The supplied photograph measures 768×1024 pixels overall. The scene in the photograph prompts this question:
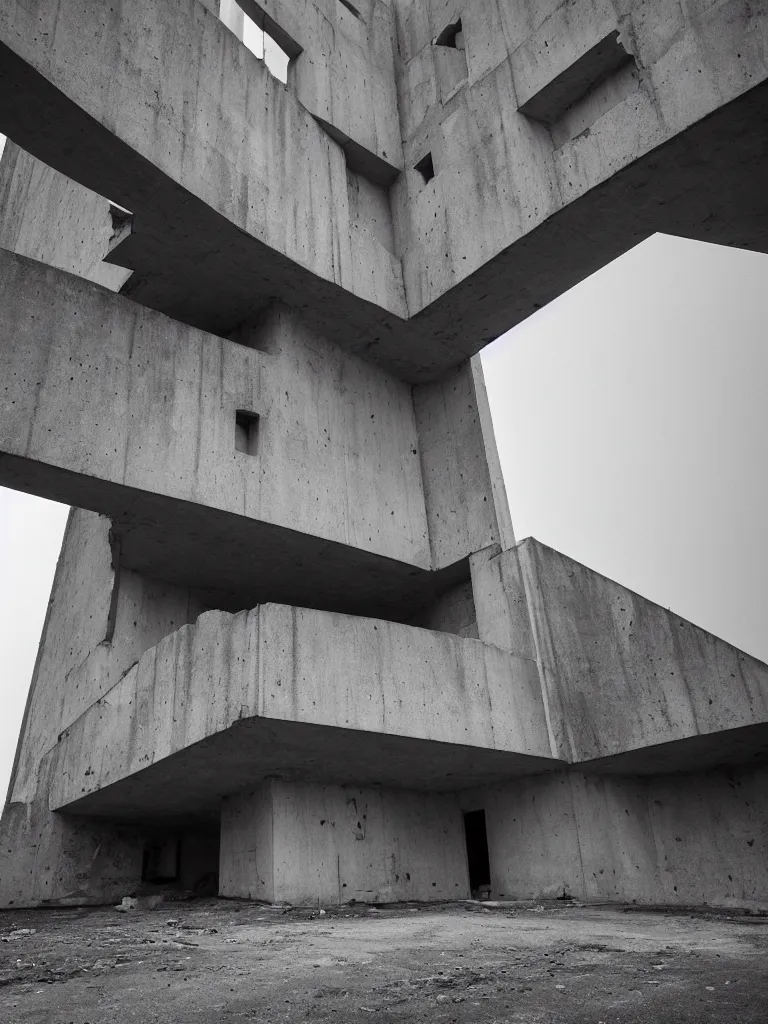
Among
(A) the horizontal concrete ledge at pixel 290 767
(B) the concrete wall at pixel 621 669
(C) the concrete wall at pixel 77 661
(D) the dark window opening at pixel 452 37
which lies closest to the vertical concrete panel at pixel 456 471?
(B) the concrete wall at pixel 621 669

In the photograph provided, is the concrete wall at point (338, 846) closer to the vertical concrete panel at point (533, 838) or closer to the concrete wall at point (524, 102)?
the vertical concrete panel at point (533, 838)

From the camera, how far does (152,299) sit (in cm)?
1030

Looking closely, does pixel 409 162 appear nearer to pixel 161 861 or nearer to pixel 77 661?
pixel 77 661

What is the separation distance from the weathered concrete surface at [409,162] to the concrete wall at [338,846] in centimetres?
589

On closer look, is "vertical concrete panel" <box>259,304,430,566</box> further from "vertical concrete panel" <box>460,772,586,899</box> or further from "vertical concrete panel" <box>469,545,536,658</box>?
"vertical concrete panel" <box>460,772,586,899</box>

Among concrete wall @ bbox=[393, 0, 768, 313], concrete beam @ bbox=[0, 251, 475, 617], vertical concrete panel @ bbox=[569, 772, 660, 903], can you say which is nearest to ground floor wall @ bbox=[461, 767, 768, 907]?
vertical concrete panel @ bbox=[569, 772, 660, 903]

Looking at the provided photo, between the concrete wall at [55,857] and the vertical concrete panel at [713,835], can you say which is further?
the concrete wall at [55,857]

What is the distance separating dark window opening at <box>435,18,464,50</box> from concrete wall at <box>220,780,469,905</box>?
10641 mm

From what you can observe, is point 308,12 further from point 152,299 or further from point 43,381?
point 43,381

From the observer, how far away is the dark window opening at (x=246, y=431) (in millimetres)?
Answer: 9258

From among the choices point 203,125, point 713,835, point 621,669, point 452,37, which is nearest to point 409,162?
point 452,37

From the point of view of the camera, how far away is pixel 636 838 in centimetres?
892

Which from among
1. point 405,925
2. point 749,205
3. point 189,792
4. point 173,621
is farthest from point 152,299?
point 405,925

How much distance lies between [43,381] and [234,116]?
430 centimetres
